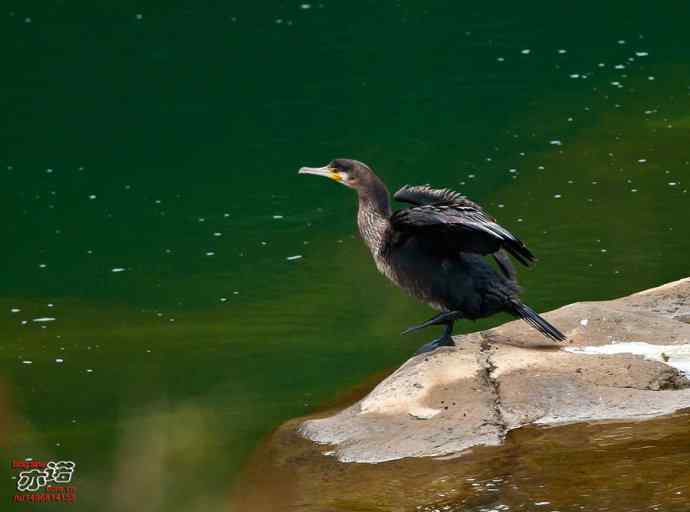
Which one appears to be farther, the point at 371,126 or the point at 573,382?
the point at 371,126

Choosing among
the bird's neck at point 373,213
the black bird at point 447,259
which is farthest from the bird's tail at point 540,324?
the bird's neck at point 373,213

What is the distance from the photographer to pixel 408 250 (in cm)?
710

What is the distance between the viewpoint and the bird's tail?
669cm

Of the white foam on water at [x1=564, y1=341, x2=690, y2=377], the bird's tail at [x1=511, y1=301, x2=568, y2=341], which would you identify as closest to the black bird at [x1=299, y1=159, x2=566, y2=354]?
the bird's tail at [x1=511, y1=301, x2=568, y2=341]

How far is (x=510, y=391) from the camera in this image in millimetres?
6250

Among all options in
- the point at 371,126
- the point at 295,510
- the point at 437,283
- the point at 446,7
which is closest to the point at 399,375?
the point at 437,283

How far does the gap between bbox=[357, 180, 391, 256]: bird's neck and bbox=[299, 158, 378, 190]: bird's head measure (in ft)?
0.18

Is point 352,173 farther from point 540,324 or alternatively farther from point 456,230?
point 540,324

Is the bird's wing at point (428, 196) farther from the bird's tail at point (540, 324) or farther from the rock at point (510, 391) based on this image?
the rock at point (510, 391)

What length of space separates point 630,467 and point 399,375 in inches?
54.1

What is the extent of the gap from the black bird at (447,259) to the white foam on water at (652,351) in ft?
0.62

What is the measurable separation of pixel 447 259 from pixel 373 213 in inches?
24.3

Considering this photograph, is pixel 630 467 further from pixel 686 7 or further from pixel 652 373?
pixel 686 7

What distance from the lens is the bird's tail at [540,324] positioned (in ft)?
21.9
